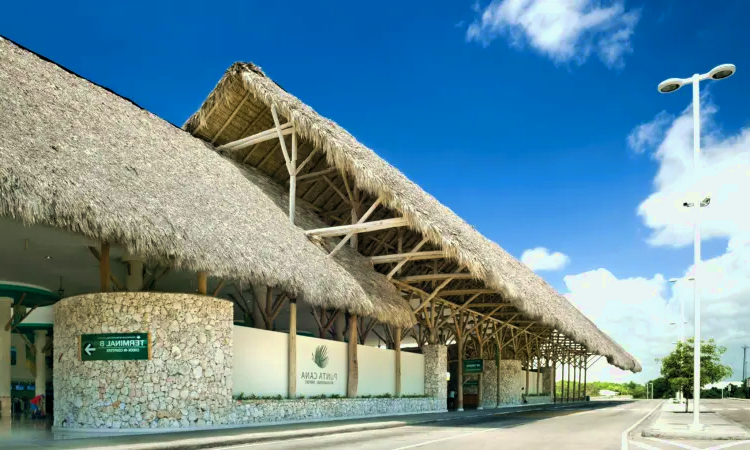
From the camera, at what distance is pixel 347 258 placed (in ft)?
76.4

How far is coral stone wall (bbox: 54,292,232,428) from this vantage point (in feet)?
49.8

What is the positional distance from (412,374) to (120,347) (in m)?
14.4

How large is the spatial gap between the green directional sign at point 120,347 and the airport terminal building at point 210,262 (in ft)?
0.11

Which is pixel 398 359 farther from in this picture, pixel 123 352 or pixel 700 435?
pixel 123 352

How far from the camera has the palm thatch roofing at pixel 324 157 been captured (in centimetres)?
2069

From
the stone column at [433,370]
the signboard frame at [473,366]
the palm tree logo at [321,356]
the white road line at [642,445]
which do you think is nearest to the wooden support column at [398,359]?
the stone column at [433,370]

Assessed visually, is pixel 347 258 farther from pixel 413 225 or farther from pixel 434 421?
pixel 434 421

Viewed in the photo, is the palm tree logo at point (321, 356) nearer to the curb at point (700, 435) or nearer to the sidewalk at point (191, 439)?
the sidewalk at point (191, 439)

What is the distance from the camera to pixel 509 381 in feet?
131

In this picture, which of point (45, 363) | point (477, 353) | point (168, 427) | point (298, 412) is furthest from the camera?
point (477, 353)

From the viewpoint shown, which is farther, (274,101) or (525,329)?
(525,329)

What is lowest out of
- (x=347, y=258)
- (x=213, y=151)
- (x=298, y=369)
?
(x=298, y=369)

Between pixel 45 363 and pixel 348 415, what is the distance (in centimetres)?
1442

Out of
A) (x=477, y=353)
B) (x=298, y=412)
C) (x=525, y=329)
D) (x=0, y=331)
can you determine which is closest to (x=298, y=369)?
(x=298, y=412)
